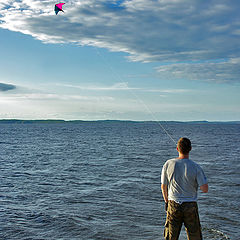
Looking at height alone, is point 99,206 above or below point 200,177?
below

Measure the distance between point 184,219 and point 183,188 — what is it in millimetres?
674

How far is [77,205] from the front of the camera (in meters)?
12.0

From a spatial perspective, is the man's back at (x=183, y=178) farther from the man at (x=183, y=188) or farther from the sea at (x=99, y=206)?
the sea at (x=99, y=206)

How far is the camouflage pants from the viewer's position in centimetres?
552

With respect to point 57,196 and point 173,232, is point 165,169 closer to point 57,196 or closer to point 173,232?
point 173,232

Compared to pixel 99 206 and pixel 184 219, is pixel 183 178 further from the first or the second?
pixel 99 206

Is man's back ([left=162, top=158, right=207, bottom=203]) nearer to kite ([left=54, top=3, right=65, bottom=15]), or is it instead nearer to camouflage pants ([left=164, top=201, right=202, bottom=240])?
camouflage pants ([left=164, top=201, right=202, bottom=240])

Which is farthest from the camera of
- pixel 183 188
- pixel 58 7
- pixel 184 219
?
pixel 58 7

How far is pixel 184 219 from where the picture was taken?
5.68 metres

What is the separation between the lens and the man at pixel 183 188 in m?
5.37

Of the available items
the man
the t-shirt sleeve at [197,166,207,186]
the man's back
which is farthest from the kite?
the t-shirt sleeve at [197,166,207,186]

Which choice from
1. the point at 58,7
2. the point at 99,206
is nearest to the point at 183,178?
the point at 99,206

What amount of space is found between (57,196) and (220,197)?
7317 mm

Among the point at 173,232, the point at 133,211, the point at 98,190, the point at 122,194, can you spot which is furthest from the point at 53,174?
the point at 173,232
